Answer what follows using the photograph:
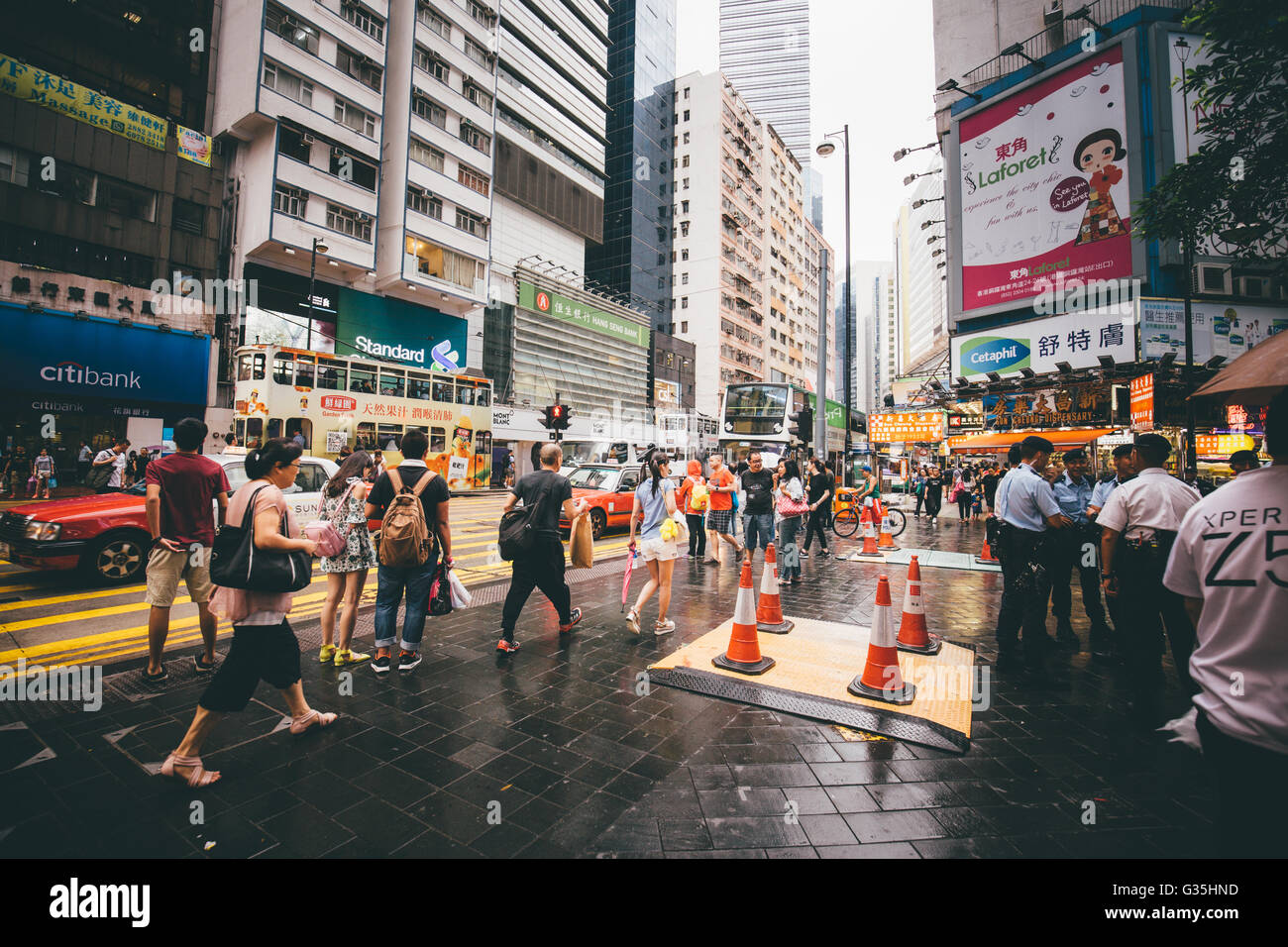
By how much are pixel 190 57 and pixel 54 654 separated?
109 feet

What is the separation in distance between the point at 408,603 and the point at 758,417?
17.3 metres

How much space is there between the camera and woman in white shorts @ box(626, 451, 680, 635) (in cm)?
564

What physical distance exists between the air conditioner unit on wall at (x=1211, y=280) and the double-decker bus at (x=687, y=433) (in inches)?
1139

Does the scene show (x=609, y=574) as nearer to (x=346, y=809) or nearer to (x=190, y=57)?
(x=346, y=809)

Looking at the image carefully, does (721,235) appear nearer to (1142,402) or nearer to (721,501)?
(1142,402)

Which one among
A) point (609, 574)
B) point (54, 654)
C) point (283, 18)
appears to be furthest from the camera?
point (283, 18)

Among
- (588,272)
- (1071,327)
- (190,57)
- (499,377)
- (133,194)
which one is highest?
(588,272)

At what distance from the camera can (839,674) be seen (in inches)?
179

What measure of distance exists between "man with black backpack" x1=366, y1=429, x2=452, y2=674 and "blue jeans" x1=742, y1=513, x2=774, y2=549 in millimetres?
4650

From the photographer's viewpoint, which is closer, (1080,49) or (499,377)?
(1080,49)

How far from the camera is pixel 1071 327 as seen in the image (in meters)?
14.2

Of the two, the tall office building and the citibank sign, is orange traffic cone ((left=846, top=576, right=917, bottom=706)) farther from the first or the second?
the tall office building
